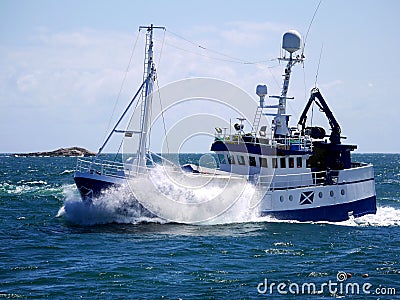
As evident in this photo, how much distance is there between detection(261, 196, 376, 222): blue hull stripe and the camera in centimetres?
3216

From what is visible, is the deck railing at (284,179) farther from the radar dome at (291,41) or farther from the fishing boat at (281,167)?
the radar dome at (291,41)

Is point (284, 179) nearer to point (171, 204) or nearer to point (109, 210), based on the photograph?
point (171, 204)

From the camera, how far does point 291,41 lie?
35.8 metres

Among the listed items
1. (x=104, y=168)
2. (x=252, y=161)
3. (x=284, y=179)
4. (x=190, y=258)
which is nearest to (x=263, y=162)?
(x=252, y=161)

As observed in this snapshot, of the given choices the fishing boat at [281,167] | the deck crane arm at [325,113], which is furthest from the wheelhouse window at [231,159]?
the deck crane arm at [325,113]

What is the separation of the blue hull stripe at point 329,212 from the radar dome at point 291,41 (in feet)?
31.5

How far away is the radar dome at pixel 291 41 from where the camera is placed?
35.8 m

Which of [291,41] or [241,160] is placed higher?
[291,41]

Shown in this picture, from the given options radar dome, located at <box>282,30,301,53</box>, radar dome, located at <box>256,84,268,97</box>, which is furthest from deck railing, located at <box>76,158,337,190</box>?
radar dome, located at <box>282,30,301,53</box>

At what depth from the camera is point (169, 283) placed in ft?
64.7

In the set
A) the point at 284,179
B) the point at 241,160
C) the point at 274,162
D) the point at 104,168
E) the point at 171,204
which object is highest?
the point at 241,160

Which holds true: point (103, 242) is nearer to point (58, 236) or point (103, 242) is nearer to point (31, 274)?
point (58, 236)

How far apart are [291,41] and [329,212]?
10.2 meters

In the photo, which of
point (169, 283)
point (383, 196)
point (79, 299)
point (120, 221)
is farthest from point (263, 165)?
point (383, 196)
